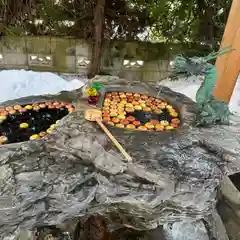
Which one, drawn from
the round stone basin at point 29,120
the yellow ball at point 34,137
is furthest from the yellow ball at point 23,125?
the yellow ball at point 34,137

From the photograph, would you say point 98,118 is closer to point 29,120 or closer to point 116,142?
point 116,142

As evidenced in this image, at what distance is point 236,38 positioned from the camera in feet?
11.0

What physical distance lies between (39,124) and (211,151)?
1.38 metres

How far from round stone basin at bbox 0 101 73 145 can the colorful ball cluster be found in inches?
15.4

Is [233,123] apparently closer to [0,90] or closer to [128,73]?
[128,73]

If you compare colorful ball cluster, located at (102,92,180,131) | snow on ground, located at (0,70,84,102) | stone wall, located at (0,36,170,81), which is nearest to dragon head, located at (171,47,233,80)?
A: colorful ball cluster, located at (102,92,180,131)

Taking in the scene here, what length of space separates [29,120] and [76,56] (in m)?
3.04

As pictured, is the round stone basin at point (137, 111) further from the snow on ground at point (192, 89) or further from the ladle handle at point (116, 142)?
the snow on ground at point (192, 89)

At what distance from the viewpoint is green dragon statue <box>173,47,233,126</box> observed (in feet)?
7.32

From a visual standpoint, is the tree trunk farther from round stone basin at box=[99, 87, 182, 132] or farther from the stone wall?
round stone basin at box=[99, 87, 182, 132]

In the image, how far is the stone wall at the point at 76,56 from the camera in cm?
515

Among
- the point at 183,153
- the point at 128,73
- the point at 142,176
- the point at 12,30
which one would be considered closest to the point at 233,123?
the point at 183,153

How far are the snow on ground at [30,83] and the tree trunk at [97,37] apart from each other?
1.16 feet

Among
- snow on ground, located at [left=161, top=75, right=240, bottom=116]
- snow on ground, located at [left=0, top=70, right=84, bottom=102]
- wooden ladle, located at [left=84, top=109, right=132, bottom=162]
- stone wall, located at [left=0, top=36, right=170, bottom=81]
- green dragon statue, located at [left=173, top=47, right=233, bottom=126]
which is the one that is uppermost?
green dragon statue, located at [left=173, top=47, right=233, bottom=126]
